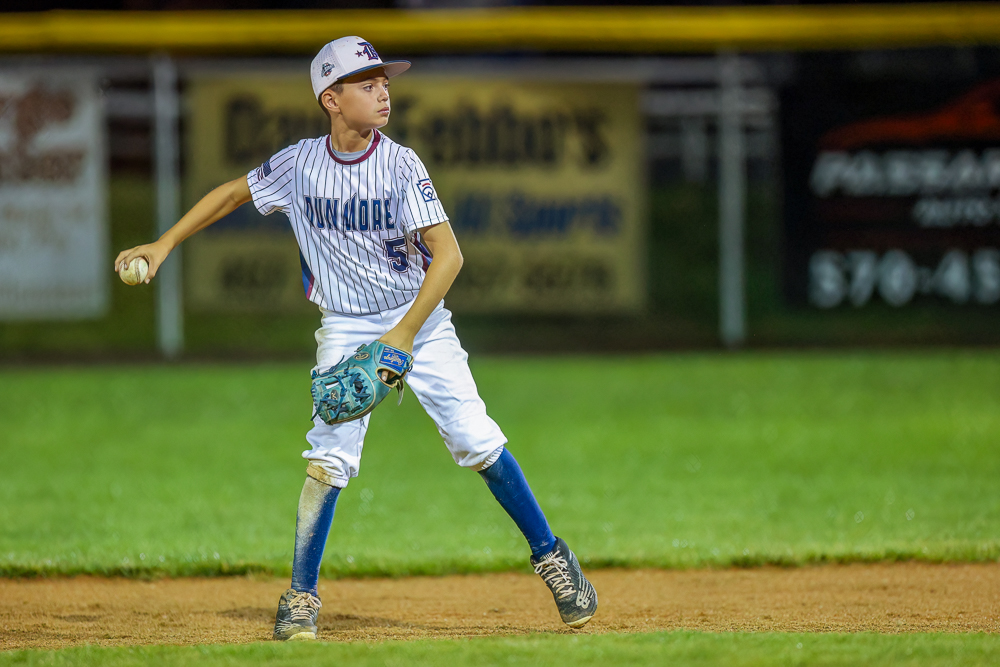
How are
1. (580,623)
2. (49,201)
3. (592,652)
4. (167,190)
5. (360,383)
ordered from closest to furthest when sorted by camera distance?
(592,652)
(360,383)
(580,623)
(49,201)
(167,190)

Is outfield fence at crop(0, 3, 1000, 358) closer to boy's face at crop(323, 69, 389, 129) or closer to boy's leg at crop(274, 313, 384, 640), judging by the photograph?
boy's leg at crop(274, 313, 384, 640)

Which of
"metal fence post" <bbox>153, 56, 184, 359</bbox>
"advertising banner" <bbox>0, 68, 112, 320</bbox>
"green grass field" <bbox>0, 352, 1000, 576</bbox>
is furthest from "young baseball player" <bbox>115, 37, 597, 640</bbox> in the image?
"advertising banner" <bbox>0, 68, 112, 320</bbox>

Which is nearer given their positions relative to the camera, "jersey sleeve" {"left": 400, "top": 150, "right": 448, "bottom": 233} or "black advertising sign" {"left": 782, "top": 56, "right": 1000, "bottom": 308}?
"jersey sleeve" {"left": 400, "top": 150, "right": 448, "bottom": 233}

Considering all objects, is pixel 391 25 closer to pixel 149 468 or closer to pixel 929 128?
pixel 929 128

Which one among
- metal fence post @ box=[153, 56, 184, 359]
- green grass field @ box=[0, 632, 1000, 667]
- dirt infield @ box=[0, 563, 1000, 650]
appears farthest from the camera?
metal fence post @ box=[153, 56, 184, 359]

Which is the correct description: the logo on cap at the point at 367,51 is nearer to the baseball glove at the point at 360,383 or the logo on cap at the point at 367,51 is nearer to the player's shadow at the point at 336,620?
the baseball glove at the point at 360,383

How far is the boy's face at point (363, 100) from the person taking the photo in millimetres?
3699

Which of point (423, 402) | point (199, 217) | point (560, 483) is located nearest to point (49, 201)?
point (560, 483)

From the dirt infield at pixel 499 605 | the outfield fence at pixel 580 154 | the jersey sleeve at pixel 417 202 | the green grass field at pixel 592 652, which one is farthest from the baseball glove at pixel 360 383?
the outfield fence at pixel 580 154

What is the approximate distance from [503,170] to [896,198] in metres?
3.96

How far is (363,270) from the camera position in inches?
151

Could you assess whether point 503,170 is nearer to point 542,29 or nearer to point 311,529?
point 542,29

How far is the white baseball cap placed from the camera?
3688mm

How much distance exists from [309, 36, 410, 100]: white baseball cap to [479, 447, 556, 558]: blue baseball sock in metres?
1.25
